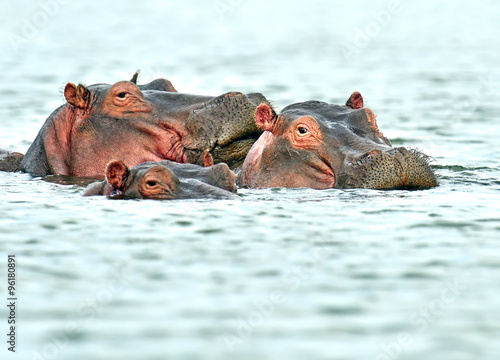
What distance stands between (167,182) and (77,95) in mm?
2818

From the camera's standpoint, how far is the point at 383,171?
11500 mm

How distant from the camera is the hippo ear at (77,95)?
42.7ft

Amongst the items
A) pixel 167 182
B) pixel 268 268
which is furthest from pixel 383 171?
pixel 268 268

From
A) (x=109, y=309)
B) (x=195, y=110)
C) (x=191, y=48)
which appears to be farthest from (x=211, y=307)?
(x=191, y=48)

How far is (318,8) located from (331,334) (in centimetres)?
4968

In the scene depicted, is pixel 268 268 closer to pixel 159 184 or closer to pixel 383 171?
pixel 159 184

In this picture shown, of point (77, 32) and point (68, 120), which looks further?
point (77, 32)

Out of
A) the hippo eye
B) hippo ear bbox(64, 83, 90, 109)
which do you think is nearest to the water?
the hippo eye

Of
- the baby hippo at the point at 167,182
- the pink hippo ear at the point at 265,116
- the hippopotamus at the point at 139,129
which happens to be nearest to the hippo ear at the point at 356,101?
the hippopotamus at the point at 139,129

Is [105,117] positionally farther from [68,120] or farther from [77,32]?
[77,32]

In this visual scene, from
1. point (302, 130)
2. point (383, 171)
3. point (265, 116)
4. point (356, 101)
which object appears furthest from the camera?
point (356, 101)

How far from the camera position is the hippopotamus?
12.8 meters

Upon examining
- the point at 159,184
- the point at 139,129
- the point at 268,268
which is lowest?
the point at 268,268

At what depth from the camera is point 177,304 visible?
24.3ft
